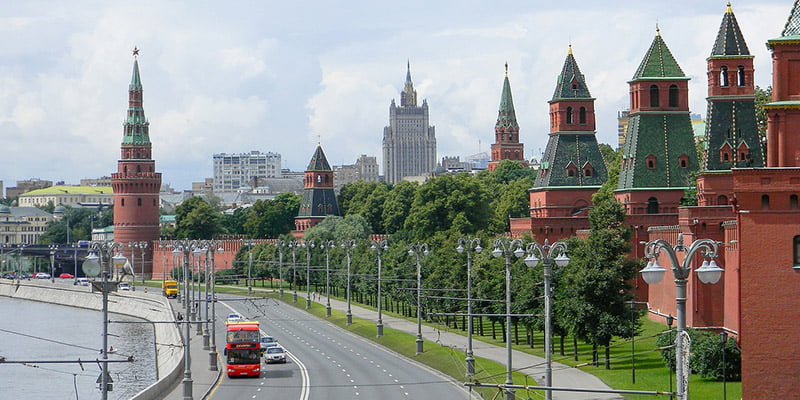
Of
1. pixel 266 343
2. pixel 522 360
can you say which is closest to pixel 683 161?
pixel 522 360

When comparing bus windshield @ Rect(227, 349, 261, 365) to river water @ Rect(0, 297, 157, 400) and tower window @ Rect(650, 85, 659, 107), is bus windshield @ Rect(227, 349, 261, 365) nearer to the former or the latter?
river water @ Rect(0, 297, 157, 400)

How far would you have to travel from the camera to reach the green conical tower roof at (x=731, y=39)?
83.2 meters

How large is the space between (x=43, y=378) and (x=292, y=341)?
16802 mm

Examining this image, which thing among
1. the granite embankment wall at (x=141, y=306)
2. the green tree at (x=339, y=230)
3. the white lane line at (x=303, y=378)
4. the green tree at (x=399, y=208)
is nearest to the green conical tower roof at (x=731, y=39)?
the white lane line at (x=303, y=378)

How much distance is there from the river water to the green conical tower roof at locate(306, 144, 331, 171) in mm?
40992

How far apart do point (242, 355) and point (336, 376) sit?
5.04 metres

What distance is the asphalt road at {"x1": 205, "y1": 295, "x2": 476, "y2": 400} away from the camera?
60.2 metres

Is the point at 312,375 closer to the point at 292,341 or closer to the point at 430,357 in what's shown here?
the point at 430,357

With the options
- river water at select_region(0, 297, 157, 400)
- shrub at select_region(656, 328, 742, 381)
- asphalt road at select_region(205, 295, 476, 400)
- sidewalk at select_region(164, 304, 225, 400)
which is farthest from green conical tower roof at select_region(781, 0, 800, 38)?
river water at select_region(0, 297, 157, 400)

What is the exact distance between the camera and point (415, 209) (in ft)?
487

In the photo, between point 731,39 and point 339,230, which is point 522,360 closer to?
point 731,39

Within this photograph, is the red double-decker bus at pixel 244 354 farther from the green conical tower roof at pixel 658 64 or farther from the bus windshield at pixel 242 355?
the green conical tower roof at pixel 658 64

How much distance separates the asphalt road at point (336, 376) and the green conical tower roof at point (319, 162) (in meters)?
93.0

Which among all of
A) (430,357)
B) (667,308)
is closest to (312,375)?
(430,357)
